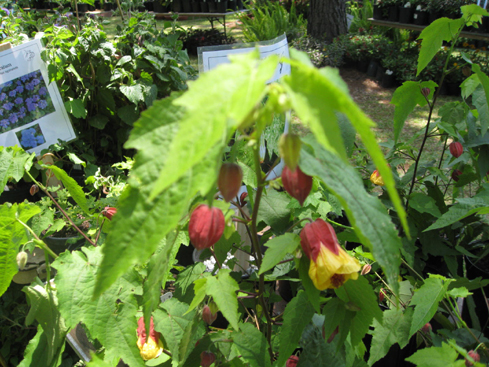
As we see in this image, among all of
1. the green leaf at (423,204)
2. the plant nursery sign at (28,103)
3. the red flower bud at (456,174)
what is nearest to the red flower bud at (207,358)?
the green leaf at (423,204)

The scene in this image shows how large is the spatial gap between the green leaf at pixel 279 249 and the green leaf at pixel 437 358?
0.24 meters

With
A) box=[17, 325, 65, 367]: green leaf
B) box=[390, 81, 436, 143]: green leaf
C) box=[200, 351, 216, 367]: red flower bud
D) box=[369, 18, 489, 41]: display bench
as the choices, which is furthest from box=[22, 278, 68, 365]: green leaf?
box=[369, 18, 489, 41]: display bench

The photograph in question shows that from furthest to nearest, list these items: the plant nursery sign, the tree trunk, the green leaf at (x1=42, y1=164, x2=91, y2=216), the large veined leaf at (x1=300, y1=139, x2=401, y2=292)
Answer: the tree trunk → the plant nursery sign → the green leaf at (x1=42, y1=164, x2=91, y2=216) → the large veined leaf at (x1=300, y1=139, x2=401, y2=292)

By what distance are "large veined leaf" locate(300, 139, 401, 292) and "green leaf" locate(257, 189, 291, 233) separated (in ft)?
1.02

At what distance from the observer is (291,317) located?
560mm

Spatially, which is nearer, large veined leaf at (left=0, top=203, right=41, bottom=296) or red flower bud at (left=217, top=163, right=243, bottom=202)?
red flower bud at (left=217, top=163, right=243, bottom=202)

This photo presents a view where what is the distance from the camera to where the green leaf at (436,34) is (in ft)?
2.75

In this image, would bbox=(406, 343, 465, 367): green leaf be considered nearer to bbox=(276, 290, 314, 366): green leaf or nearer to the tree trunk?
bbox=(276, 290, 314, 366): green leaf

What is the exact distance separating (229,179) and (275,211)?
12.8 inches

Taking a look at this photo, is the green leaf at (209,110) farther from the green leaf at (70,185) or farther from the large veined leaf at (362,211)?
the green leaf at (70,185)

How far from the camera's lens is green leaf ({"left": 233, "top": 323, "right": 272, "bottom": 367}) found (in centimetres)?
56

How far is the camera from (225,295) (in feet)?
1.75

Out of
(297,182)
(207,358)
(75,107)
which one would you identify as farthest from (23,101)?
(297,182)

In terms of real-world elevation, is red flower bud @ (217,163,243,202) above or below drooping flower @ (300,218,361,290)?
above
